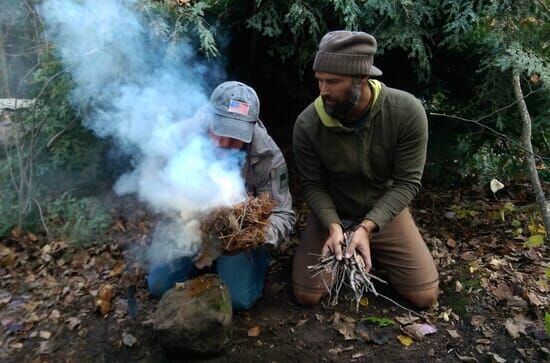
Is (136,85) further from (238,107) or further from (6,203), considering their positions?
(6,203)

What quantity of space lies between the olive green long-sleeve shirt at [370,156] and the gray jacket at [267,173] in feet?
0.73

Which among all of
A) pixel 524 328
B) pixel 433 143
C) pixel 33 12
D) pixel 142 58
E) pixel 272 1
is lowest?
pixel 524 328

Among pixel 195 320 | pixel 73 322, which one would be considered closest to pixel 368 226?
pixel 195 320

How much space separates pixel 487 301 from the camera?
136 inches

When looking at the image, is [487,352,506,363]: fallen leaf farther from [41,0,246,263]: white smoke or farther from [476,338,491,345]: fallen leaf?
[41,0,246,263]: white smoke

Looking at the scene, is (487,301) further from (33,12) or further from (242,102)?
(33,12)

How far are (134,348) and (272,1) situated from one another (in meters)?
2.83

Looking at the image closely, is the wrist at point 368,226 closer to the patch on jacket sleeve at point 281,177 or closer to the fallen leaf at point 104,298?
the patch on jacket sleeve at point 281,177

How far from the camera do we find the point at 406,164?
3299mm

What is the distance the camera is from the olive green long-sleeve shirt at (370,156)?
3.25 m

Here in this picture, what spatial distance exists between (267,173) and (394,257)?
1145 millimetres

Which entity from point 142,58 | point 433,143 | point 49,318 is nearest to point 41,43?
point 142,58

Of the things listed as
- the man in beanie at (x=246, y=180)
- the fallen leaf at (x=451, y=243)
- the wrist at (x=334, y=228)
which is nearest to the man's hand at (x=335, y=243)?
the wrist at (x=334, y=228)

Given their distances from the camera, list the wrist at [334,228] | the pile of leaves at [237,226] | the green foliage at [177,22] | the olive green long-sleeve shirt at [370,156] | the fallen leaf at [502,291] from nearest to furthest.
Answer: the pile of leaves at [237,226] → the wrist at [334,228] → the olive green long-sleeve shirt at [370,156] → the fallen leaf at [502,291] → the green foliage at [177,22]
